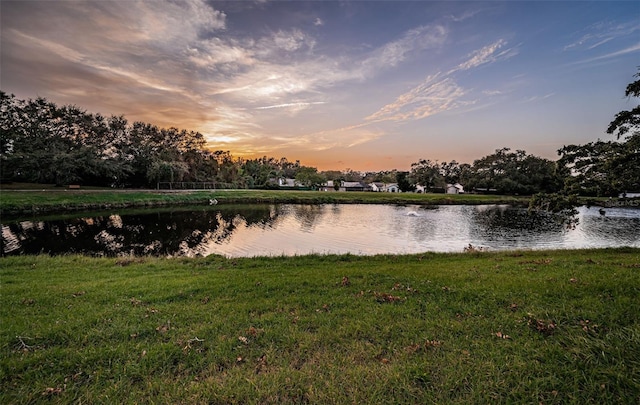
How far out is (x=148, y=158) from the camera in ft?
206

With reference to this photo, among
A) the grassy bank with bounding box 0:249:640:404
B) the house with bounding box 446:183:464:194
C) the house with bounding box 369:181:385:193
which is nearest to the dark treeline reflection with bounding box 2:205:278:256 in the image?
the grassy bank with bounding box 0:249:640:404

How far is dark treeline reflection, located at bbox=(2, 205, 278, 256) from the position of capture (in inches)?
654

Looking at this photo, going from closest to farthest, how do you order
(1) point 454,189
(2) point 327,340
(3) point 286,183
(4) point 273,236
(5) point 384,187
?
(2) point 327,340 < (4) point 273,236 < (1) point 454,189 < (3) point 286,183 < (5) point 384,187

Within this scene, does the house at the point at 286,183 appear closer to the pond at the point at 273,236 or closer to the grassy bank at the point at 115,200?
the grassy bank at the point at 115,200

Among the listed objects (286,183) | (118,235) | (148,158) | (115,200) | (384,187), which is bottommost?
(118,235)

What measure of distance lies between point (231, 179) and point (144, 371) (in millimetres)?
88133

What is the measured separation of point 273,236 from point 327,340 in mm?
17522

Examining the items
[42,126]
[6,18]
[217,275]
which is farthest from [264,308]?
[42,126]

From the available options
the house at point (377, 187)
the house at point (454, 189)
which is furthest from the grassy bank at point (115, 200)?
the house at point (377, 187)

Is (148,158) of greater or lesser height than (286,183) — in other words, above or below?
above

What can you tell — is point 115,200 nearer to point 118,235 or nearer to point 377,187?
point 118,235

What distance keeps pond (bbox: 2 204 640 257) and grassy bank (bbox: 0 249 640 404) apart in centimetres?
931

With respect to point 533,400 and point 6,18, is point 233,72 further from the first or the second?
point 533,400

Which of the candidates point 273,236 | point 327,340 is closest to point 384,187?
point 273,236
